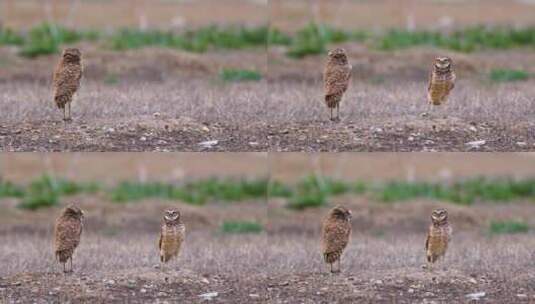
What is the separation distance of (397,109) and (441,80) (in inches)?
42.3

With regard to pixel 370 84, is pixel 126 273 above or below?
below

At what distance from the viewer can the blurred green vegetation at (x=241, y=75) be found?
12617 mm

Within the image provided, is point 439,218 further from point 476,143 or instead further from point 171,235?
point 171,235

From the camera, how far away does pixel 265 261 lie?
1100 cm

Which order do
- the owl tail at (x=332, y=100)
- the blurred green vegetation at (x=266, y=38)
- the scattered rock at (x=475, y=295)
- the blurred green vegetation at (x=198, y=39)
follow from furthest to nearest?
1. the blurred green vegetation at (x=266, y=38)
2. the blurred green vegetation at (x=198, y=39)
3. the owl tail at (x=332, y=100)
4. the scattered rock at (x=475, y=295)

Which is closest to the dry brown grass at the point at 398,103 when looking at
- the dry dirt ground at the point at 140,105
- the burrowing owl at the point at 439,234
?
the dry dirt ground at the point at 140,105

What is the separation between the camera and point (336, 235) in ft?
32.9

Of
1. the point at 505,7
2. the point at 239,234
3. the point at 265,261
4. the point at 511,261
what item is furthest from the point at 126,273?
the point at 505,7

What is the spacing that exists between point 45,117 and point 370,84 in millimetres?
4804

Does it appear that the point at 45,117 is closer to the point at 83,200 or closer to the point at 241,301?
the point at 241,301

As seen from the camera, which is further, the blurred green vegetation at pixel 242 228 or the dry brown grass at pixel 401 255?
the blurred green vegetation at pixel 242 228

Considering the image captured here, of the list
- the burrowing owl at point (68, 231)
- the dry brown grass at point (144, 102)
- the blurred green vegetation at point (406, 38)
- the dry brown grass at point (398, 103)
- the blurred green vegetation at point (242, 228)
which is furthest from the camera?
the blurred green vegetation at point (406, 38)

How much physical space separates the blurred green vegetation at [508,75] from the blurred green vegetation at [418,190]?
268cm

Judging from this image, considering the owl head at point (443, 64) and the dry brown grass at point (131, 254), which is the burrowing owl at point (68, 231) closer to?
the dry brown grass at point (131, 254)
